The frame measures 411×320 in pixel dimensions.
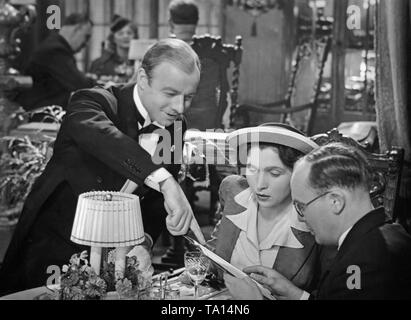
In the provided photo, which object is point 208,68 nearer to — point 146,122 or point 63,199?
point 146,122

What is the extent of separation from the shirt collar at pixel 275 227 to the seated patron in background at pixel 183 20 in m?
1.18

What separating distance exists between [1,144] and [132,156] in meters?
1.77

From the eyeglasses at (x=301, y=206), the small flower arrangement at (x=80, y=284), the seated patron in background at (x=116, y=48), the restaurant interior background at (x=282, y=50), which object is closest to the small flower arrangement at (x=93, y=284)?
the small flower arrangement at (x=80, y=284)

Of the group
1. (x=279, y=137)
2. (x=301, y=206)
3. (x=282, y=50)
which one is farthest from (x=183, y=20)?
(x=282, y=50)

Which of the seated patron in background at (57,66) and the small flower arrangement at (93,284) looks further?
the seated patron in background at (57,66)

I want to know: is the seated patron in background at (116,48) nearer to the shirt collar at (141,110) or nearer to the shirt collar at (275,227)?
the shirt collar at (141,110)

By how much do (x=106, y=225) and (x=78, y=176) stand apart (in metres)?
0.59

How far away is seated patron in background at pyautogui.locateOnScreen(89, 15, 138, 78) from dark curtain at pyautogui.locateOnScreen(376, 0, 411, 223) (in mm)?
3462

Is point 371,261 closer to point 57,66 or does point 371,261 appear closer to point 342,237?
point 342,237

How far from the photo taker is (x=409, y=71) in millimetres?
3607

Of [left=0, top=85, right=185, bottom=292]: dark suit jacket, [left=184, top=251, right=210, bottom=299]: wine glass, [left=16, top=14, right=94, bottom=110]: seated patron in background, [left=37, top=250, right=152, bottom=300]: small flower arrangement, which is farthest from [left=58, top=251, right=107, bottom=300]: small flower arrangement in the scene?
[left=16, top=14, right=94, bottom=110]: seated patron in background

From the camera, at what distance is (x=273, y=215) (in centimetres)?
306

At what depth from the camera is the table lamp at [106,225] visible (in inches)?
108

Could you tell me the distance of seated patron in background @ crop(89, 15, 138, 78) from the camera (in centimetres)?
684
